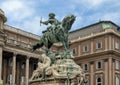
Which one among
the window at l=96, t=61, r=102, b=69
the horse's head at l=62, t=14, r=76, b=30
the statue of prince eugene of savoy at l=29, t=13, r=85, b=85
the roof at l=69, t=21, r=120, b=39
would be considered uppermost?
the roof at l=69, t=21, r=120, b=39

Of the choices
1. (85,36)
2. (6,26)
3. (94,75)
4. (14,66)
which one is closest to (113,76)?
(94,75)

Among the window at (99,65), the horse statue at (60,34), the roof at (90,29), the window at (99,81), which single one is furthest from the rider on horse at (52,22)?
the roof at (90,29)

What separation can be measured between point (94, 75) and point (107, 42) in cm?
928

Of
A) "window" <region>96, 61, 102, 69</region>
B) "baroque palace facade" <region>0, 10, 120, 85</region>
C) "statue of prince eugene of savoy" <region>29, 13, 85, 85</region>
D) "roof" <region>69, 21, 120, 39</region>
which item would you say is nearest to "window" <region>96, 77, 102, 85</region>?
"baroque palace facade" <region>0, 10, 120, 85</region>

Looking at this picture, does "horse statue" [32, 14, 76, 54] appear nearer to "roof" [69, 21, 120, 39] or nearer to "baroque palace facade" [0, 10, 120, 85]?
"baroque palace facade" [0, 10, 120, 85]

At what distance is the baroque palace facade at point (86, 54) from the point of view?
84.7 metres

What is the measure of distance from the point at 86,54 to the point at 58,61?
7323 cm

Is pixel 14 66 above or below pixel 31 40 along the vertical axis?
below

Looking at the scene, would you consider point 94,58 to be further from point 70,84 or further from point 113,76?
point 70,84

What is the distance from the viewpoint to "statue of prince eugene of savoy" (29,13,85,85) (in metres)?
19.4

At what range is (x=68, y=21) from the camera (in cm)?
2086

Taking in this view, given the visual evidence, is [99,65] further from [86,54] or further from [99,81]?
[86,54]

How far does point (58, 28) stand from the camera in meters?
20.8

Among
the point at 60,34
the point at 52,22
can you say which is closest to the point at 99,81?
the point at 52,22
